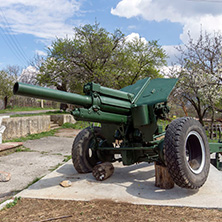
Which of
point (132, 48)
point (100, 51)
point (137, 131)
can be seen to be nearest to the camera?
point (137, 131)

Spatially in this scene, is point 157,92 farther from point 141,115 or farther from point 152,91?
point 141,115

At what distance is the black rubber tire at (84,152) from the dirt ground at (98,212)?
A: 1.21 meters

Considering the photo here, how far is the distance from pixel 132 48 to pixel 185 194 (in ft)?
69.7

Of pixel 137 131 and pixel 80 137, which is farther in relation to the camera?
pixel 80 137

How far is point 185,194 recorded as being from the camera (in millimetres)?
3475

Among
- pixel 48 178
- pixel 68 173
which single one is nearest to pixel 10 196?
pixel 48 178

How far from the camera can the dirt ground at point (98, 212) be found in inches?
110

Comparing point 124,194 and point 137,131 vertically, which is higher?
point 137,131

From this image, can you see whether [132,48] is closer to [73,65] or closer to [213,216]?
[73,65]

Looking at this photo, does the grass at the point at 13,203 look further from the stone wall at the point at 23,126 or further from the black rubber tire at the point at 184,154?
the stone wall at the point at 23,126

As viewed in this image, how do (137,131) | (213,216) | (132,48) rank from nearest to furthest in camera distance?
(213,216)
(137,131)
(132,48)

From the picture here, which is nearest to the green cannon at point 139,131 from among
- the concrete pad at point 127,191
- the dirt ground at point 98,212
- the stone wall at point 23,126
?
the concrete pad at point 127,191

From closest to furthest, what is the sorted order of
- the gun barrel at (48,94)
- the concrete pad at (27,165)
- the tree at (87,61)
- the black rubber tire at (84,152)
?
the gun barrel at (48,94), the concrete pad at (27,165), the black rubber tire at (84,152), the tree at (87,61)

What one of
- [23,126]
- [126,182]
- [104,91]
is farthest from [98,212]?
[23,126]
